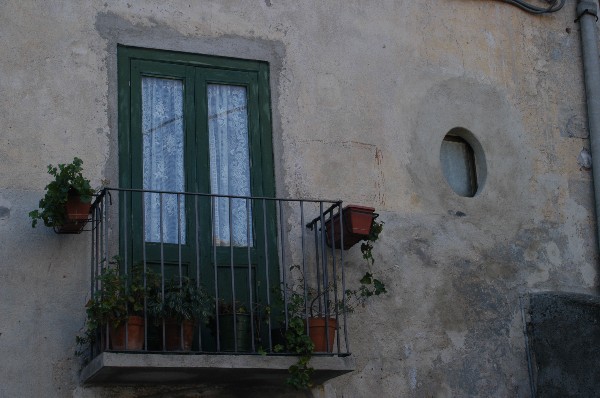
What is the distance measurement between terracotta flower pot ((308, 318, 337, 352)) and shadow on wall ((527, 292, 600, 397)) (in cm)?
209

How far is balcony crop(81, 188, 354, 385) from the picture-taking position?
7699mm

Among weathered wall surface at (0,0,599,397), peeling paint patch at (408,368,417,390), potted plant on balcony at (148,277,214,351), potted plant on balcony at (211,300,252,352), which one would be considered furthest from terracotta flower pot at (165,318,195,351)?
peeling paint patch at (408,368,417,390)

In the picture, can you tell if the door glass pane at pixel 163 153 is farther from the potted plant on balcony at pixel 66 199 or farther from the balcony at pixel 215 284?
the potted plant on balcony at pixel 66 199

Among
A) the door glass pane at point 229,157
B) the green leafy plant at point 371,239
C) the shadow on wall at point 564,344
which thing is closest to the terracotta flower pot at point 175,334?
the door glass pane at point 229,157

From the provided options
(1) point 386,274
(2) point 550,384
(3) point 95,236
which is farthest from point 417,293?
(3) point 95,236

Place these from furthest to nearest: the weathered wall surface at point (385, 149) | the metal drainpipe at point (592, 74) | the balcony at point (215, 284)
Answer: the metal drainpipe at point (592, 74) < the weathered wall surface at point (385, 149) < the balcony at point (215, 284)

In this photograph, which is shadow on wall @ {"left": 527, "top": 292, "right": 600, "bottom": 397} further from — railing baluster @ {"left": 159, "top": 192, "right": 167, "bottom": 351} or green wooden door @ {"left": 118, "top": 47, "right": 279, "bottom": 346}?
railing baluster @ {"left": 159, "top": 192, "right": 167, "bottom": 351}

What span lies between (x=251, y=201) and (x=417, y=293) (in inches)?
61.4

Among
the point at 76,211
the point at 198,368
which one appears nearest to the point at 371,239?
the point at 198,368

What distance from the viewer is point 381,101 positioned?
9.62 m

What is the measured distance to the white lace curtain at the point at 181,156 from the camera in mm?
8680

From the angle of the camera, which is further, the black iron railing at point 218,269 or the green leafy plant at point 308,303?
the green leafy plant at point 308,303

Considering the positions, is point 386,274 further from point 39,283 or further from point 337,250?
point 39,283

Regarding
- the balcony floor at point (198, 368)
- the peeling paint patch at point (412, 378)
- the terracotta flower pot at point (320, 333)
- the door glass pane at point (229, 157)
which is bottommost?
the peeling paint patch at point (412, 378)
